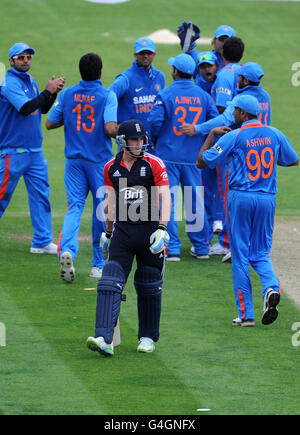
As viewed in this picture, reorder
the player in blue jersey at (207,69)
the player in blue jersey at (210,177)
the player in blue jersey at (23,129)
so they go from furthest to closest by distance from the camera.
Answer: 1. the player in blue jersey at (207,69)
2. the player in blue jersey at (210,177)
3. the player in blue jersey at (23,129)

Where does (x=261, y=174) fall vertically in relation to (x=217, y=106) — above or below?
below

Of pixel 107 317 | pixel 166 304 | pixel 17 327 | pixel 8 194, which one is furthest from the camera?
pixel 8 194

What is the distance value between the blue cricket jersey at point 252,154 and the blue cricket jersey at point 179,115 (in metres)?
2.91

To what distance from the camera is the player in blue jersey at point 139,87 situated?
12883 mm

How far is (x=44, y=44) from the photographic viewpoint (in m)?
28.4

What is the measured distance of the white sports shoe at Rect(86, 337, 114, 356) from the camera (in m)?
8.18

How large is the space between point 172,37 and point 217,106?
17261 millimetres

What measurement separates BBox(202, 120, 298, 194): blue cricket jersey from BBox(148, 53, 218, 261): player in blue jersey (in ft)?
9.57

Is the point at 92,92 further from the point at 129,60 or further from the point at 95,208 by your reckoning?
the point at 129,60

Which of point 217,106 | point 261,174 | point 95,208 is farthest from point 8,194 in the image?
point 261,174

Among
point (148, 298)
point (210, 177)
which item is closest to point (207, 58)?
point (210, 177)

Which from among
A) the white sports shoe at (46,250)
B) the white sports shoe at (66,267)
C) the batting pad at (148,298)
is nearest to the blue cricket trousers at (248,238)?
the batting pad at (148,298)

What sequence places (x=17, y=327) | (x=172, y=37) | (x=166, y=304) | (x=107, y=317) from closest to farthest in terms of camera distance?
(x=107, y=317) → (x=17, y=327) → (x=166, y=304) → (x=172, y=37)

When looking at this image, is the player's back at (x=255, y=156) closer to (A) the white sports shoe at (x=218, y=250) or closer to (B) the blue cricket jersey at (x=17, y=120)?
(A) the white sports shoe at (x=218, y=250)
